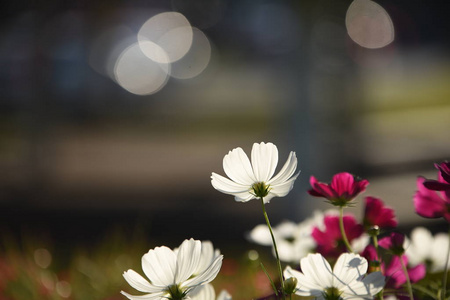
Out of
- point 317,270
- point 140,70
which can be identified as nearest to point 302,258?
point 317,270

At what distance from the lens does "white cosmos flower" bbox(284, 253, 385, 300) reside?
587 millimetres

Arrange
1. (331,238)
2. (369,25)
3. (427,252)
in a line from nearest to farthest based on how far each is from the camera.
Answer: (331,238) → (427,252) → (369,25)

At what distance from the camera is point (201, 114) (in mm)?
11594

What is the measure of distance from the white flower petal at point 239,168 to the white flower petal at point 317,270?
100 millimetres

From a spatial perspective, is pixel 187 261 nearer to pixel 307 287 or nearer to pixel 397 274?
pixel 307 287

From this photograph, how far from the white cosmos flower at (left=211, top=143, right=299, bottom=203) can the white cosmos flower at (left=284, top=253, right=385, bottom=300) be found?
0.08m

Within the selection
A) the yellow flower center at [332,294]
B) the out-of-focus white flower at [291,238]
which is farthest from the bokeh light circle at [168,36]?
the yellow flower center at [332,294]

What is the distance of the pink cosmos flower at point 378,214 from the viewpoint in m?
0.77

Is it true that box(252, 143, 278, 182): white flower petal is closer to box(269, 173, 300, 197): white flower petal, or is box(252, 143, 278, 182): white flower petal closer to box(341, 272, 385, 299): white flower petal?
box(269, 173, 300, 197): white flower petal

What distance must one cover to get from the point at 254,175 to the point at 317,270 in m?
0.11

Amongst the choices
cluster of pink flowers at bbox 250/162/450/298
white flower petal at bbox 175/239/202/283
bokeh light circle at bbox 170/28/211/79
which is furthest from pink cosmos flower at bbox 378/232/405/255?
bokeh light circle at bbox 170/28/211/79

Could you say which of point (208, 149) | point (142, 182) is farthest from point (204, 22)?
point (142, 182)

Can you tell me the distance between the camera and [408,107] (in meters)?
11.7

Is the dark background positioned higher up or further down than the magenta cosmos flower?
higher up
